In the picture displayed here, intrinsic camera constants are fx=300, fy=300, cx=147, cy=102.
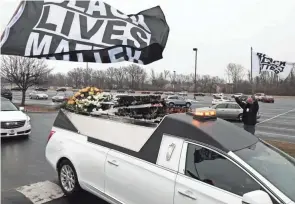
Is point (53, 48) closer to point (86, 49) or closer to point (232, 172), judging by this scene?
point (86, 49)

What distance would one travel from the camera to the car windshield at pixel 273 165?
9.70 ft

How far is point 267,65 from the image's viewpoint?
13.2m

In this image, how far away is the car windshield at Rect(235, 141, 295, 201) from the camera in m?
2.96

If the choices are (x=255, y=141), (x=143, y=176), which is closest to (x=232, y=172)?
(x=255, y=141)

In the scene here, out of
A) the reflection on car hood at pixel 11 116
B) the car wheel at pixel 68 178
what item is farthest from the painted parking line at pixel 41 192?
the reflection on car hood at pixel 11 116

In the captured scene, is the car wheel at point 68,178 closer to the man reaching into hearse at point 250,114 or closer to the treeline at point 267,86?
the man reaching into hearse at point 250,114

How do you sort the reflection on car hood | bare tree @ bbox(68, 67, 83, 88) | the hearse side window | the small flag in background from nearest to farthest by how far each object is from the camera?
the hearse side window
the reflection on car hood
the small flag in background
bare tree @ bbox(68, 67, 83, 88)

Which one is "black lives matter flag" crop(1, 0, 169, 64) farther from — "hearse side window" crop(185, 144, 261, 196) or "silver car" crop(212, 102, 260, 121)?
"silver car" crop(212, 102, 260, 121)

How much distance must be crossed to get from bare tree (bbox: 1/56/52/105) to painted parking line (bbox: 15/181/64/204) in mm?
21601

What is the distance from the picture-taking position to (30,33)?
335cm

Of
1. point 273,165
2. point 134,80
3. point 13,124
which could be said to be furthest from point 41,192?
point 134,80

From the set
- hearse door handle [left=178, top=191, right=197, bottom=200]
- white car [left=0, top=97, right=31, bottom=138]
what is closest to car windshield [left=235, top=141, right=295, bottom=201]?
hearse door handle [left=178, top=191, right=197, bottom=200]

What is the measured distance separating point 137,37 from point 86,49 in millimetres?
1056

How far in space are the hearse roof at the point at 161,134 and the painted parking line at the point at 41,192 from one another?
1176 millimetres
